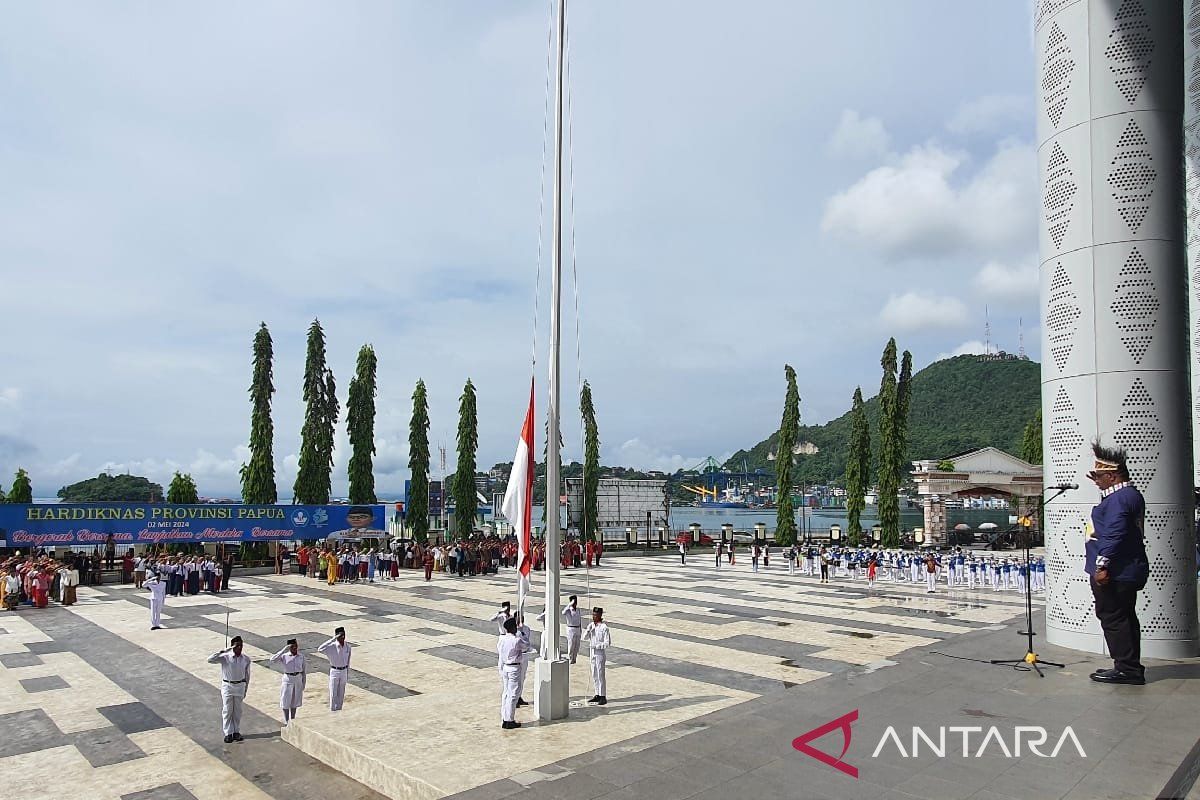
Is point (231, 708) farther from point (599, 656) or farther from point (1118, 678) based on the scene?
point (1118, 678)

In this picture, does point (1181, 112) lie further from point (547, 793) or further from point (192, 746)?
point (192, 746)

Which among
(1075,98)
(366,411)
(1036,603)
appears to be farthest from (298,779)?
(366,411)

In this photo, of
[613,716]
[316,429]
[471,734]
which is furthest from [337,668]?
[316,429]

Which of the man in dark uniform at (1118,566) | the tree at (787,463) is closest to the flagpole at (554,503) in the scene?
the man in dark uniform at (1118,566)

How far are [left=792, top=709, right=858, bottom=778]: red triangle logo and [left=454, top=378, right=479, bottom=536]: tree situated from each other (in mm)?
43627

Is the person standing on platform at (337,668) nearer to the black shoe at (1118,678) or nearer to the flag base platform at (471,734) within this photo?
the flag base platform at (471,734)

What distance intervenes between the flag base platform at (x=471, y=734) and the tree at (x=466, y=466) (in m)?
39.5

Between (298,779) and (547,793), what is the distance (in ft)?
13.0

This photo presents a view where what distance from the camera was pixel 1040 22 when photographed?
15.2 m

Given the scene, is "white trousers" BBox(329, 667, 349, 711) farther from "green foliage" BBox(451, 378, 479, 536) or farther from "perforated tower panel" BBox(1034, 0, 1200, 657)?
"green foliage" BBox(451, 378, 479, 536)

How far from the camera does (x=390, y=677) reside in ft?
48.8

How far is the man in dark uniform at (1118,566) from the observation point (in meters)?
11.2

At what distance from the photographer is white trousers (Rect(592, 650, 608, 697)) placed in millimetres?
11617

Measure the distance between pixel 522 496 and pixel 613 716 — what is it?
3.37 meters
